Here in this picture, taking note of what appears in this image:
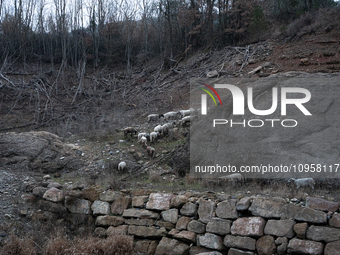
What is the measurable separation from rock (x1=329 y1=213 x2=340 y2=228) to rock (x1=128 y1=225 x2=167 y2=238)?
329 cm

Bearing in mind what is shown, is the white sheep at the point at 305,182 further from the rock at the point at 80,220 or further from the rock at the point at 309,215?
the rock at the point at 80,220

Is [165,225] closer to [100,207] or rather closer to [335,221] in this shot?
[100,207]

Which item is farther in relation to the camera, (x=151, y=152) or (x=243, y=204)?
(x=151, y=152)

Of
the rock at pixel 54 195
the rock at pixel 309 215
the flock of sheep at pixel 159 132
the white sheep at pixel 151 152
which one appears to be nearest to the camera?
the rock at pixel 309 215

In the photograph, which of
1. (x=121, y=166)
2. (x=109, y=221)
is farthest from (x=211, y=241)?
(x=121, y=166)

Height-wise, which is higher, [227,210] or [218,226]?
[227,210]

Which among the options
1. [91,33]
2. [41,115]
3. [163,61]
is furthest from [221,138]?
[91,33]

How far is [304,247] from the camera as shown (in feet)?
17.3

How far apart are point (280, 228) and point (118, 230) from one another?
139 inches

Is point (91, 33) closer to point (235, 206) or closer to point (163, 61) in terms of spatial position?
point (163, 61)

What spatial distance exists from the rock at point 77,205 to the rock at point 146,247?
1643 millimetres

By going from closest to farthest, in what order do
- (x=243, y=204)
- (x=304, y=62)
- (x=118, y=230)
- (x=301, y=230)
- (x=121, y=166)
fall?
(x=301, y=230)
(x=243, y=204)
(x=118, y=230)
(x=121, y=166)
(x=304, y=62)

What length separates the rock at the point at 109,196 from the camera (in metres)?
7.55

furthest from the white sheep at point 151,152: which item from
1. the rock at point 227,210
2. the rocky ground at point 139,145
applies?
the rock at point 227,210
